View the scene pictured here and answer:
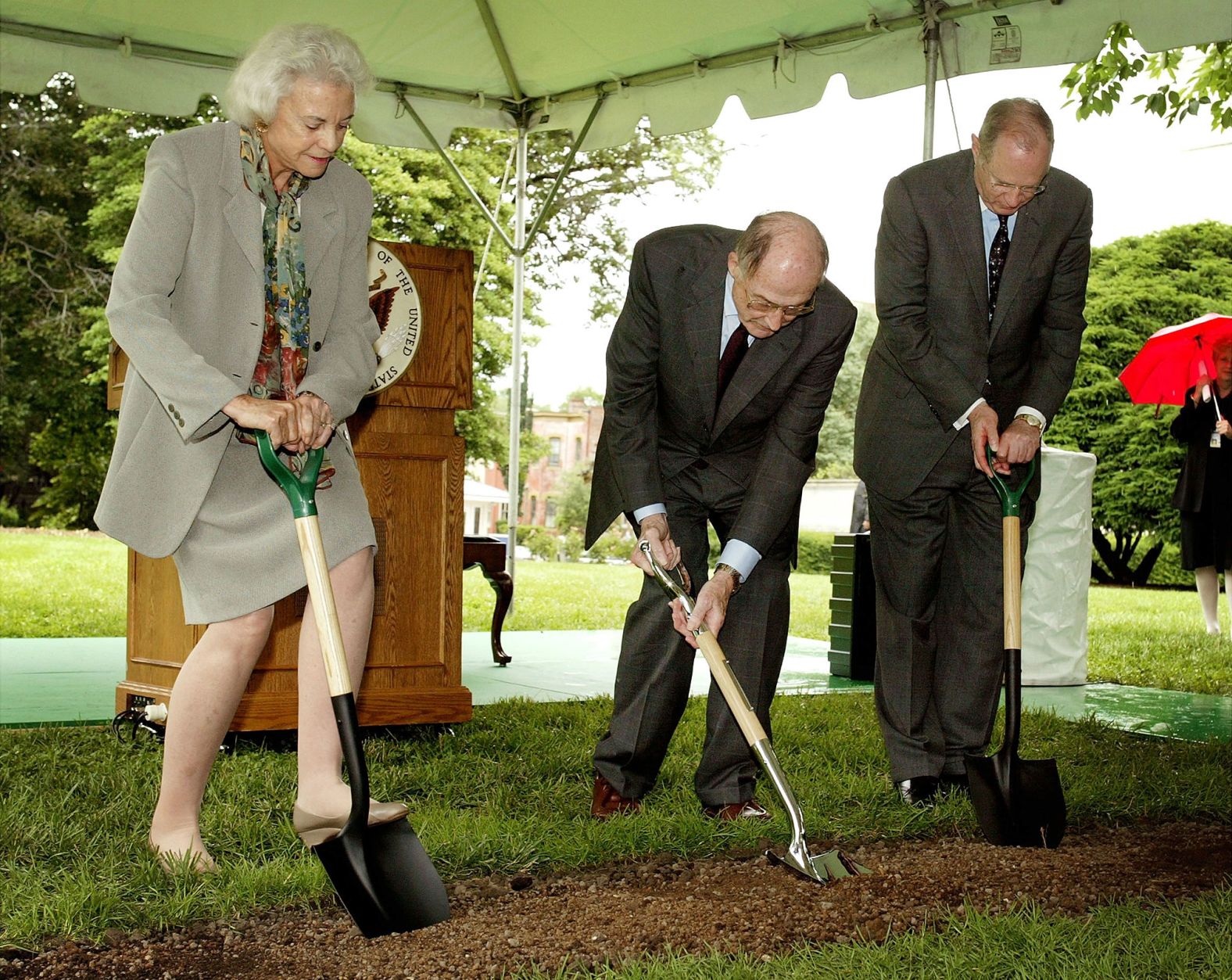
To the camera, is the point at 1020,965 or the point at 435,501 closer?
the point at 1020,965

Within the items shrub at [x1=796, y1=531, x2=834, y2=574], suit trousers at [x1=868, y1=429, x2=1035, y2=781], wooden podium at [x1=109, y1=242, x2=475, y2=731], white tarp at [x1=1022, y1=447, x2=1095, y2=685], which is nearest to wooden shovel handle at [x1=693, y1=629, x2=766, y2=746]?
suit trousers at [x1=868, y1=429, x2=1035, y2=781]

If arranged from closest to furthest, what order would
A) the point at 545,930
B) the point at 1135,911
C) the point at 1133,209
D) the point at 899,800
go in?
1. the point at 545,930
2. the point at 1135,911
3. the point at 899,800
4. the point at 1133,209

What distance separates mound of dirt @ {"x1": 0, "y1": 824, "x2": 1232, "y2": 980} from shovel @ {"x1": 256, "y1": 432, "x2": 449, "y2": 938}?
6 centimetres

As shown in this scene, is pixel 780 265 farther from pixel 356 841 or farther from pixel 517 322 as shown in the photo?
pixel 517 322

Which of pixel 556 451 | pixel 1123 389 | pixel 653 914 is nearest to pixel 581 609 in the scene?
pixel 1123 389

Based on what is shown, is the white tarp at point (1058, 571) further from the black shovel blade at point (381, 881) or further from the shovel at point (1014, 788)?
the black shovel blade at point (381, 881)

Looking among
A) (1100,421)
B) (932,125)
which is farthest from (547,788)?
(1100,421)

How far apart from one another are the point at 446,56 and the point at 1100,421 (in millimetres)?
12574

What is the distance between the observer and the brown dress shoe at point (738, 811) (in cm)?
334

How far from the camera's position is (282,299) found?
109 inches

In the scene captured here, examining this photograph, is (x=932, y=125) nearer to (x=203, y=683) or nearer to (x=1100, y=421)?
(x=203, y=683)

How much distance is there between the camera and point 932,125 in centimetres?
543

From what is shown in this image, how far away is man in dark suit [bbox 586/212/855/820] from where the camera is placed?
10.8 feet

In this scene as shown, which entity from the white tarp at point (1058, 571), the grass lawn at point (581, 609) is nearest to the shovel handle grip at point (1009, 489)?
the white tarp at point (1058, 571)
